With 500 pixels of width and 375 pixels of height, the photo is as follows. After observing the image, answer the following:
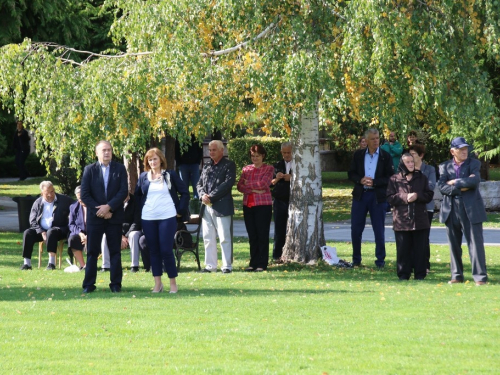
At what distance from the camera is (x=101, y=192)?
1166 centimetres

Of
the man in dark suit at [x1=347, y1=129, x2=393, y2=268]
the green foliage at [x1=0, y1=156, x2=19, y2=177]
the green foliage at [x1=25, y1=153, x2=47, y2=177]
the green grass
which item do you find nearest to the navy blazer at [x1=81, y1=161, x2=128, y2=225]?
the green grass

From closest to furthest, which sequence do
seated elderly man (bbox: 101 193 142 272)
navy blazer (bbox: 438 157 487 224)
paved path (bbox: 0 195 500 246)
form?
navy blazer (bbox: 438 157 487 224)
seated elderly man (bbox: 101 193 142 272)
paved path (bbox: 0 195 500 246)

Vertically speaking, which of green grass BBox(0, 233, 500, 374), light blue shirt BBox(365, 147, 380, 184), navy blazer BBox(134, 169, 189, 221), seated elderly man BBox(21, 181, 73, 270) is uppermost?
light blue shirt BBox(365, 147, 380, 184)

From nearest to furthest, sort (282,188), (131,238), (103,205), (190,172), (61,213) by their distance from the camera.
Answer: (103,205)
(131,238)
(61,213)
(282,188)
(190,172)

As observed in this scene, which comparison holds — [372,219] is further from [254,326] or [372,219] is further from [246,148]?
[246,148]

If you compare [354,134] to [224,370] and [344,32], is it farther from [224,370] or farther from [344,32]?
[224,370]

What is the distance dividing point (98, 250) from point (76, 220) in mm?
3018

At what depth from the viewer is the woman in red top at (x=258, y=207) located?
14281 millimetres

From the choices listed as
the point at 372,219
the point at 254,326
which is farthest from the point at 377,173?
the point at 254,326

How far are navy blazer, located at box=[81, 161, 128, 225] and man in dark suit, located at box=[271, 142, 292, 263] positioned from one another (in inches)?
146

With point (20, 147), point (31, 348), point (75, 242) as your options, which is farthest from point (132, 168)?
point (31, 348)

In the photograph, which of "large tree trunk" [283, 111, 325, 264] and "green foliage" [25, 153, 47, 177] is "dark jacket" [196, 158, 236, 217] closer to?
"large tree trunk" [283, 111, 325, 264]

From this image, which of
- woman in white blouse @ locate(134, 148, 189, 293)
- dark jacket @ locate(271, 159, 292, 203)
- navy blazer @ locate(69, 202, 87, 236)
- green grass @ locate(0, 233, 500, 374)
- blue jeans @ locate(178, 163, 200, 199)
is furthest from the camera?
blue jeans @ locate(178, 163, 200, 199)

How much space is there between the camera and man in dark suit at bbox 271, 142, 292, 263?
49.4 feet
